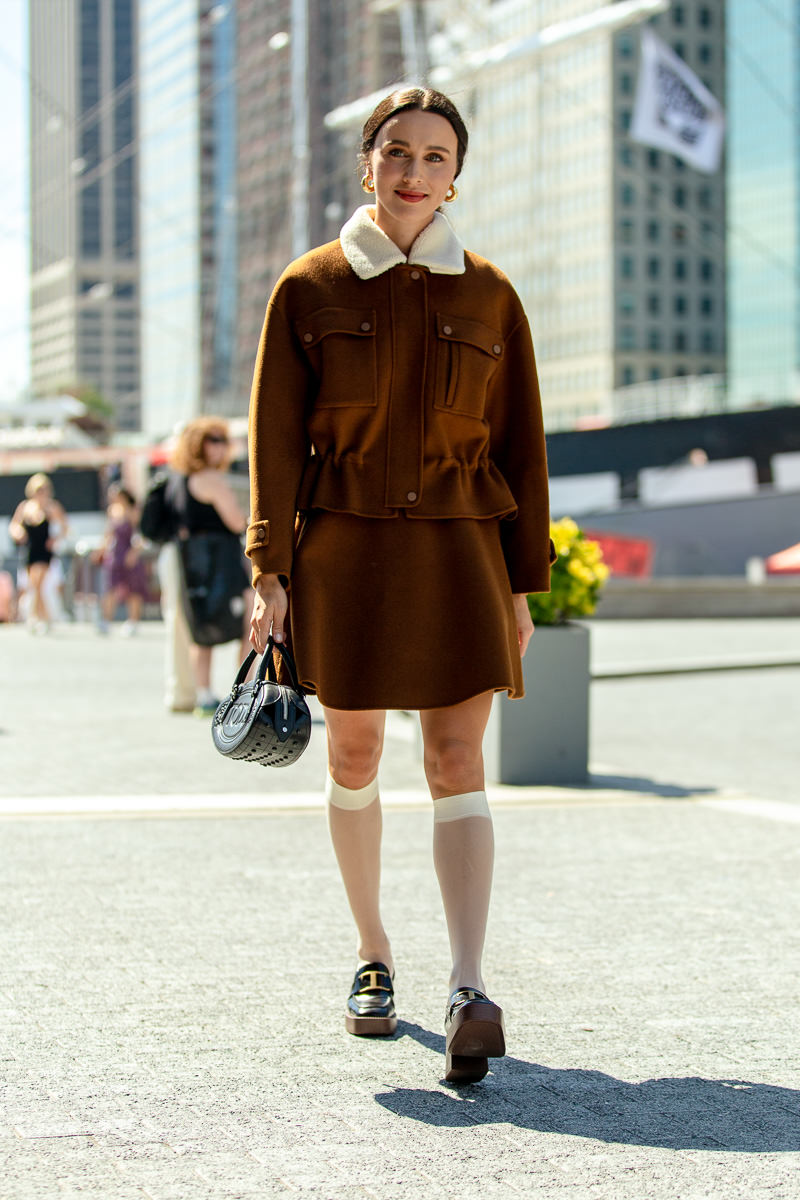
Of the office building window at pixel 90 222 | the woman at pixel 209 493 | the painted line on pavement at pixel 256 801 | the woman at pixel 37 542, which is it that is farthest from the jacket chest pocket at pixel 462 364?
the office building window at pixel 90 222

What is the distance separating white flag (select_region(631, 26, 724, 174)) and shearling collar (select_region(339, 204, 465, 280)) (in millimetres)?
27615

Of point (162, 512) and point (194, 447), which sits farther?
point (162, 512)

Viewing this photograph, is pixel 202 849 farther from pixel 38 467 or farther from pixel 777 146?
pixel 777 146

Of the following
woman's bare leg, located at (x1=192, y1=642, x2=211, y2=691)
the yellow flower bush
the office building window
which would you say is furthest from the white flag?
the office building window

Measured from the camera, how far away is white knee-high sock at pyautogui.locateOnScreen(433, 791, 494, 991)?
312 cm

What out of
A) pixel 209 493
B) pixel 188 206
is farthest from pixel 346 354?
pixel 188 206

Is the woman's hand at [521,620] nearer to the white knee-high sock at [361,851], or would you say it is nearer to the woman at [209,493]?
the white knee-high sock at [361,851]

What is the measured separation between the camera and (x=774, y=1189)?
241 centimetres

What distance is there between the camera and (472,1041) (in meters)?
2.93

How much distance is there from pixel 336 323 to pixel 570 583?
411 cm

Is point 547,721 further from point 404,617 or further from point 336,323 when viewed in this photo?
point 336,323

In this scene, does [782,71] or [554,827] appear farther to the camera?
[782,71]

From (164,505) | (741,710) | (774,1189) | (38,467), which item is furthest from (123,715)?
(38,467)

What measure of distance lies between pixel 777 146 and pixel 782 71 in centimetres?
679
